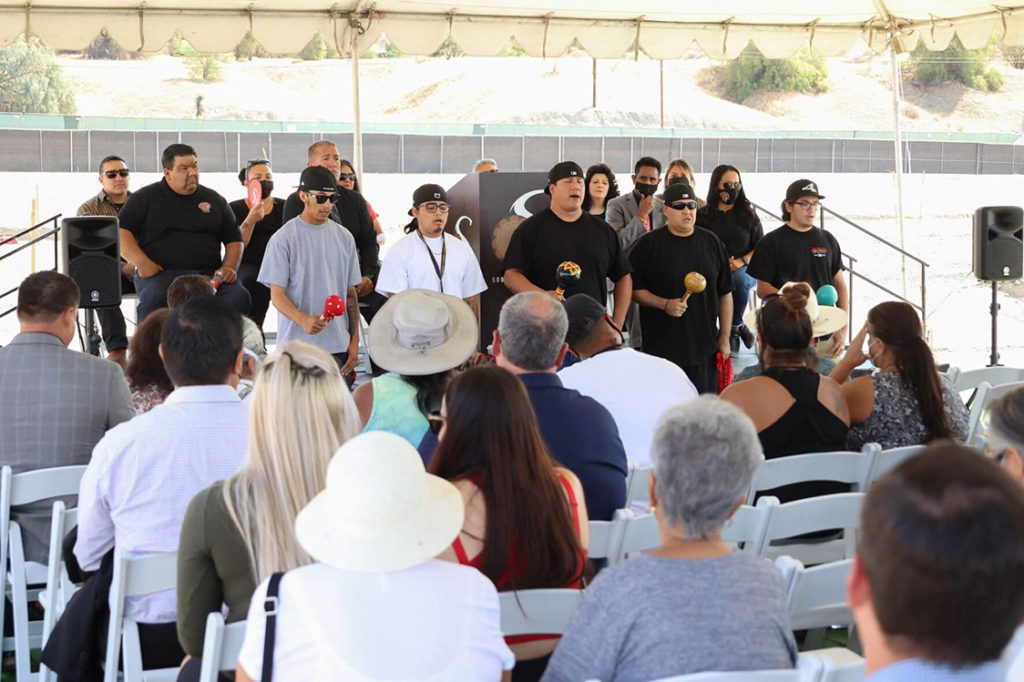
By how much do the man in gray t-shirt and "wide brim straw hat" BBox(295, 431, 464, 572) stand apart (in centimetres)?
358

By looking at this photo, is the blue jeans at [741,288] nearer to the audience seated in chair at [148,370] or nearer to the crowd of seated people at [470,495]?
the crowd of seated people at [470,495]

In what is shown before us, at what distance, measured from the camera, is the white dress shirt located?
250 centimetres

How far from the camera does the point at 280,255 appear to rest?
17.5ft

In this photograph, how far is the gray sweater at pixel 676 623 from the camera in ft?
5.62

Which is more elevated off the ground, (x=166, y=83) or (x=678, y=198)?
(x=166, y=83)

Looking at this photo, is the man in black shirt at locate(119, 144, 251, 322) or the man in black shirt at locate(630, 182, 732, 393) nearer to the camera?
the man in black shirt at locate(630, 182, 732, 393)

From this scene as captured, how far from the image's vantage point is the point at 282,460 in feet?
7.00

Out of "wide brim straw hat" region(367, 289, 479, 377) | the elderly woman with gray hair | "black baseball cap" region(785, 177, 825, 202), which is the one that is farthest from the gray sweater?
"black baseball cap" region(785, 177, 825, 202)

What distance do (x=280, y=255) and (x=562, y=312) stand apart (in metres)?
2.58

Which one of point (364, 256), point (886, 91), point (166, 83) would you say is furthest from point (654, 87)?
point (364, 256)

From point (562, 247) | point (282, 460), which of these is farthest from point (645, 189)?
point (282, 460)

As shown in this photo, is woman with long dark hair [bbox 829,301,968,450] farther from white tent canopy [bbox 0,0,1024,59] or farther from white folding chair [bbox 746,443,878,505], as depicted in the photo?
white tent canopy [bbox 0,0,1024,59]

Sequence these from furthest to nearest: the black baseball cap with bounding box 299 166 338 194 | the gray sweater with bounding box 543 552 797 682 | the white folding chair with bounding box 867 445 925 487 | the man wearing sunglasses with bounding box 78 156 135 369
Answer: the man wearing sunglasses with bounding box 78 156 135 369 → the black baseball cap with bounding box 299 166 338 194 → the white folding chair with bounding box 867 445 925 487 → the gray sweater with bounding box 543 552 797 682

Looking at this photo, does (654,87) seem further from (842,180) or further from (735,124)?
(842,180)
